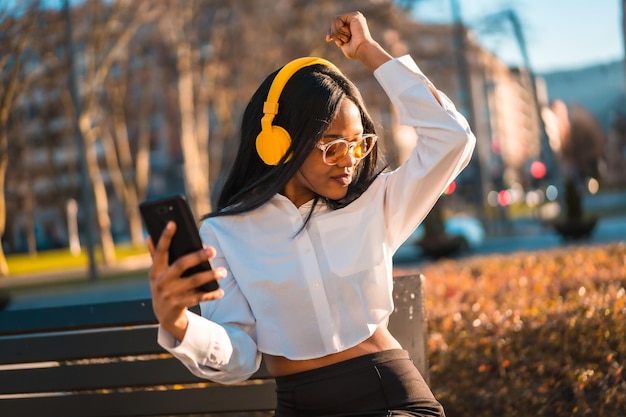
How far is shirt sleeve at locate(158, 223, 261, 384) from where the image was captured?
227cm

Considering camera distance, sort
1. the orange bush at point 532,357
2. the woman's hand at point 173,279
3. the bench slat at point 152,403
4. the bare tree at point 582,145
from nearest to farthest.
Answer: the woman's hand at point 173,279 < the bench slat at point 152,403 < the orange bush at point 532,357 < the bare tree at point 582,145

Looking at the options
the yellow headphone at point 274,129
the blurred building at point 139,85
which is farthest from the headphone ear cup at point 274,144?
the blurred building at point 139,85

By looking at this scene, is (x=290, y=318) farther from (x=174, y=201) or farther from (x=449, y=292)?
(x=449, y=292)

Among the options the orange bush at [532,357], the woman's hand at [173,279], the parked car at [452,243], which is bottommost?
the parked car at [452,243]

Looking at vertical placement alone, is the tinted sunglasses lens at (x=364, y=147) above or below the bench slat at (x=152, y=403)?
above

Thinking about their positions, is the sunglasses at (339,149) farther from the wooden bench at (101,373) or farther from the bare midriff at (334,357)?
the wooden bench at (101,373)

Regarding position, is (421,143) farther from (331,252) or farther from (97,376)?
(97,376)

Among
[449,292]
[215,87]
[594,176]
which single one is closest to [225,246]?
[449,292]

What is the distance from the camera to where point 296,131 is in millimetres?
2709

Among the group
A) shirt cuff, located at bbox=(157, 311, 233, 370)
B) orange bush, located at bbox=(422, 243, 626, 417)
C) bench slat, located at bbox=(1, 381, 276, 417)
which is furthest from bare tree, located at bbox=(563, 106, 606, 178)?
shirt cuff, located at bbox=(157, 311, 233, 370)

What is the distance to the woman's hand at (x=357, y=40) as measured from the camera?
2743 millimetres

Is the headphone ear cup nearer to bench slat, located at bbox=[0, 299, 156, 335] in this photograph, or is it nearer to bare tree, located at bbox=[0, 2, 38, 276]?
bench slat, located at bbox=[0, 299, 156, 335]

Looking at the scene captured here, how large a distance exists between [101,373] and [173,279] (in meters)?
1.98

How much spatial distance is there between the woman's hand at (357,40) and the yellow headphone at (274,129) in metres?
0.10
